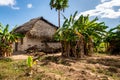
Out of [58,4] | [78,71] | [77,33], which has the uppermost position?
[58,4]

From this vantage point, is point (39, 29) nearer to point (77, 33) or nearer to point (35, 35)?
point (35, 35)

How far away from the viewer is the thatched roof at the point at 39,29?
2820 centimetres

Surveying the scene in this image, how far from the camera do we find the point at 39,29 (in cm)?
2934

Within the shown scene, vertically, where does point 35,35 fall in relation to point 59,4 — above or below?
below

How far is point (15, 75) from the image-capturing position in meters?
12.6

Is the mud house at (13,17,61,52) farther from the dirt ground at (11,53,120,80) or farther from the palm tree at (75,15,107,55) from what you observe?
the dirt ground at (11,53,120,80)

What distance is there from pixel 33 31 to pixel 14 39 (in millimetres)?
7899

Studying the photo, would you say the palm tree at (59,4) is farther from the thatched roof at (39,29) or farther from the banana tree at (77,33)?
the banana tree at (77,33)

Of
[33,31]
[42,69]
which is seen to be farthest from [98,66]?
[33,31]

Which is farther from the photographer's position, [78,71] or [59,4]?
[59,4]

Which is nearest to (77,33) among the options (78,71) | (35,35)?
(78,71)

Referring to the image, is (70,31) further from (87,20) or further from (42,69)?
(42,69)

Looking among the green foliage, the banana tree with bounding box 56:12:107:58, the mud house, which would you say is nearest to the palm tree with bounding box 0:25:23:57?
the banana tree with bounding box 56:12:107:58

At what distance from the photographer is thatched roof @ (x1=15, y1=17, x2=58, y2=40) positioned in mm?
28203
